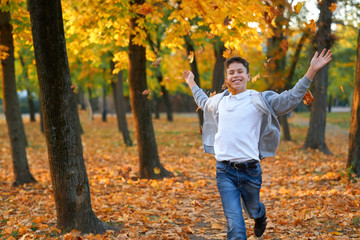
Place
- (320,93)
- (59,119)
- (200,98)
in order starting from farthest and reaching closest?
(320,93) → (59,119) → (200,98)

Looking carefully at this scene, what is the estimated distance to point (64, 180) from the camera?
4.83 m

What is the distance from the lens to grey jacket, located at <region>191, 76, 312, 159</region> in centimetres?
334

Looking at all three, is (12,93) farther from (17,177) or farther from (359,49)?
(359,49)

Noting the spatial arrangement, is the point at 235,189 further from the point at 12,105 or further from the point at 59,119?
the point at 12,105

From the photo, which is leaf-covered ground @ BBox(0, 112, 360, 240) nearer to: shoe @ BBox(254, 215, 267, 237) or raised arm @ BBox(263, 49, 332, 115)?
shoe @ BBox(254, 215, 267, 237)

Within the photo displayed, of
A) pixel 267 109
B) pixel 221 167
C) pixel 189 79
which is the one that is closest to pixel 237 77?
pixel 267 109

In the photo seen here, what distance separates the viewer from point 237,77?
12.3 feet

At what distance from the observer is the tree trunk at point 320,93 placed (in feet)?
39.8

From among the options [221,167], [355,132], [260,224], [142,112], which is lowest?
[260,224]

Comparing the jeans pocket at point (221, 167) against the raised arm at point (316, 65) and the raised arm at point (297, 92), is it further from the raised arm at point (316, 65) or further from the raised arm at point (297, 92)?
the raised arm at point (316, 65)

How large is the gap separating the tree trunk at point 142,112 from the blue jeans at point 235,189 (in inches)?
205

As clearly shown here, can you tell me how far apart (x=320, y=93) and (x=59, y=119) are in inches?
428

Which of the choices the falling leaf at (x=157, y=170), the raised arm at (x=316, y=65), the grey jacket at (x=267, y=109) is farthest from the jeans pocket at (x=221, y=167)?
the falling leaf at (x=157, y=170)

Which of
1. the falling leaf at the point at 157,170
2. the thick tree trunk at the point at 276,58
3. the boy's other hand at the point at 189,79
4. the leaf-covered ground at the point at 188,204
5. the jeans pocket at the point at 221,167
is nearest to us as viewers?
the jeans pocket at the point at 221,167
